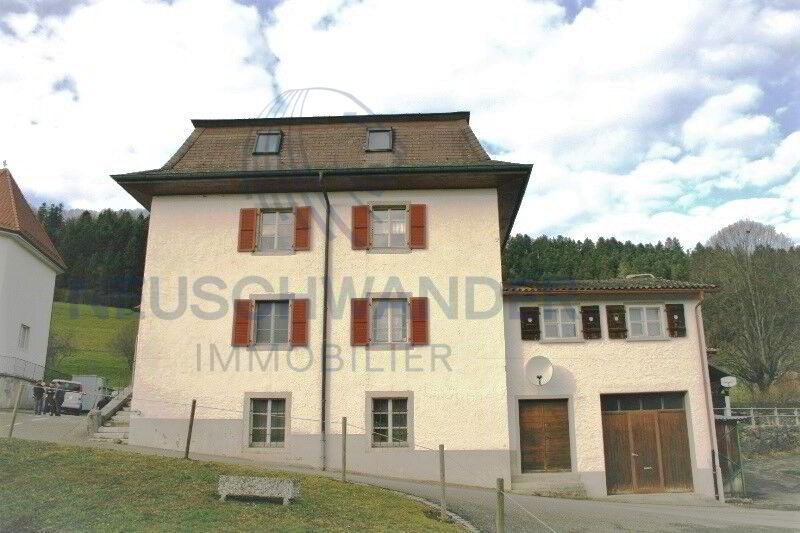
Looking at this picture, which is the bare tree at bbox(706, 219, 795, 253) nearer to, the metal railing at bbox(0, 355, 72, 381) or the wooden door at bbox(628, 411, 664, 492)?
the wooden door at bbox(628, 411, 664, 492)

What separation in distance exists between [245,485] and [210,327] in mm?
8880

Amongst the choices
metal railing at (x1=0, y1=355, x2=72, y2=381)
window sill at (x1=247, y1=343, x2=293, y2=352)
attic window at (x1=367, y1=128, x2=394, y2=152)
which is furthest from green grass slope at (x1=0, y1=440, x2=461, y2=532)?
metal railing at (x1=0, y1=355, x2=72, y2=381)

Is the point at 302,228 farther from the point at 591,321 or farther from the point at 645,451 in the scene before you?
the point at 645,451

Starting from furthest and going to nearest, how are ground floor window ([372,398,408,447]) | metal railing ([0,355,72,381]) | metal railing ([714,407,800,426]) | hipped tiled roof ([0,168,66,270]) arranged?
metal railing ([714,407,800,426]) < hipped tiled roof ([0,168,66,270]) < metal railing ([0,355,72,381]) < ground floor window ([372,398,408,447])

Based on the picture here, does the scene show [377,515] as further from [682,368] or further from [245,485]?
[682,368]

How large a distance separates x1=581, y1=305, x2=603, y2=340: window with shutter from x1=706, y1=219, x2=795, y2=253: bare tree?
3459 centimetres

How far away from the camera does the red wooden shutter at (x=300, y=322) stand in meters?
19.0

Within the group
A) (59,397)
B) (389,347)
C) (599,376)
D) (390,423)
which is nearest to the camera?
(390,423)

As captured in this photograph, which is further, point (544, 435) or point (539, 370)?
point (544, 435)

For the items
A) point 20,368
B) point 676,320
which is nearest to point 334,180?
point 676,320

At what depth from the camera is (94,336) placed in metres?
61.7

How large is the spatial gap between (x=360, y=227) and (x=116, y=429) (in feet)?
29.9

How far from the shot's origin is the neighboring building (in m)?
29.7

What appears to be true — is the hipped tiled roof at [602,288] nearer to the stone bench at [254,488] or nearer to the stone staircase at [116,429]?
the stone bench at [254,488]
